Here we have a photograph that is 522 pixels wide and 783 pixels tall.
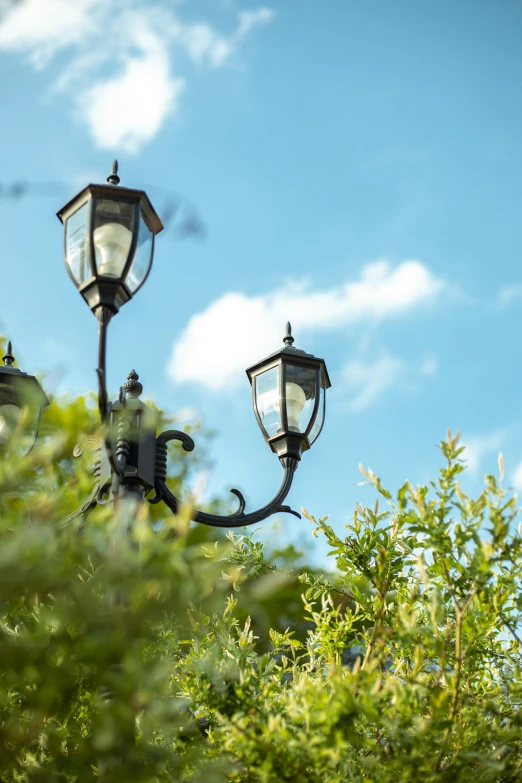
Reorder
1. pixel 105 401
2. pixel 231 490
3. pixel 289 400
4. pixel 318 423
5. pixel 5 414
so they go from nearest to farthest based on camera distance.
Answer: pixel 105 401 < pixel 231 490 < pixel 289 400 < pixel 318 423 < pixel 5 414

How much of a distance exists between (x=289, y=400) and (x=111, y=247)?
148 centimetres

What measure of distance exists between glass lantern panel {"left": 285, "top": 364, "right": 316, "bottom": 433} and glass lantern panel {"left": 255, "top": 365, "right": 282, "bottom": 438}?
0.06 m

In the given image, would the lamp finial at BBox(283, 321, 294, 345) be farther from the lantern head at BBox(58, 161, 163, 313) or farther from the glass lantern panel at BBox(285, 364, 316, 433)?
the lantern head at BBox(58, 161, 163, 313)

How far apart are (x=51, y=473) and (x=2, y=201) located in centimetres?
254

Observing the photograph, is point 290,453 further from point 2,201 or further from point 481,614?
point 2,201

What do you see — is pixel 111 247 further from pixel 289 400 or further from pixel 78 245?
pixel 289 400

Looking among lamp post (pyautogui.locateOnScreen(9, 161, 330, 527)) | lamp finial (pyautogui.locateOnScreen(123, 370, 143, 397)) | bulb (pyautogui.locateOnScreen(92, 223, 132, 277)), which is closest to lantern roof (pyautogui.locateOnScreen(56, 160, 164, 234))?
lamp post (pyautogui.locateOnScreen(9, 161, 330, 527))

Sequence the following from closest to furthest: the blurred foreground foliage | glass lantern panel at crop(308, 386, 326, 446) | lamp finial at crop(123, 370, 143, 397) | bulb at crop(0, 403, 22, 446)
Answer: the blurred foreground foliage → lamp finial at crop(123, 370, 143, 397) → glass lantern panel at crop(308, 386, 326, 446) → bulb at crop(0, 403, 22, 446)

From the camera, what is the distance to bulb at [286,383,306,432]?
16.0 ft

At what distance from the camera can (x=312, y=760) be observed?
2.97m

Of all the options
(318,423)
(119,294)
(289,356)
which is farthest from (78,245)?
(318,423)

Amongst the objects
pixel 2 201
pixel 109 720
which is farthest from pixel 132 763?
pixel 2 201

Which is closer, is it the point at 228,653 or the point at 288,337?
the point at 228,653

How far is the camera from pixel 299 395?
492 centimetres
